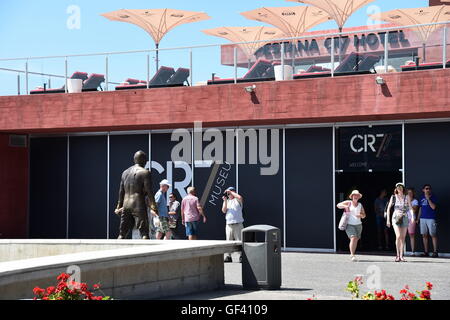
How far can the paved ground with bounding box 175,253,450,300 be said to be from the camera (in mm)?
11883

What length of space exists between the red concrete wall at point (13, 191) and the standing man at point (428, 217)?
1235cm

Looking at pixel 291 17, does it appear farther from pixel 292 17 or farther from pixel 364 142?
pixel 364 142

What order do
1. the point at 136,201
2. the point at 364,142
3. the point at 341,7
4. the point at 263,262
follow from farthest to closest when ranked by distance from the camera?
1. the point at 341,7
2. the point at 364,142
3. the point at 136,201
4. the point at 263,262

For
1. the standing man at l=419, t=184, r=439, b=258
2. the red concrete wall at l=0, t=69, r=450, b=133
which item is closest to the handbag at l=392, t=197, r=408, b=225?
the standing man at l=419, t=184, r=439, b=258

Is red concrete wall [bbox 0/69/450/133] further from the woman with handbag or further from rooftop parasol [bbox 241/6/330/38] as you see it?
rooftop parasol [bbox 241/6/330/38]

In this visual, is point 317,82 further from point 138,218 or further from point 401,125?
point 138,218

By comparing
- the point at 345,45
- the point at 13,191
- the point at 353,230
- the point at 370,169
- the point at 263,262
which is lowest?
the point at 263,262

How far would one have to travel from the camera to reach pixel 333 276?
14961 mm

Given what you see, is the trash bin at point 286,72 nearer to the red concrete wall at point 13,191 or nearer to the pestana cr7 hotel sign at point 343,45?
the pestana cr7 hotel sign at point 343,45

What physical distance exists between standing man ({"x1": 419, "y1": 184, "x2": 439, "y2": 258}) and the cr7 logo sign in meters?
2.00

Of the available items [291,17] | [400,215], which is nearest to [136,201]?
[400,215]

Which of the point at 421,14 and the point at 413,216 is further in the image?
the point at 421,14

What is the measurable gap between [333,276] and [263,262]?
2.83 metres

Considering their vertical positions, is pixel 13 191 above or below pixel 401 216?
above
